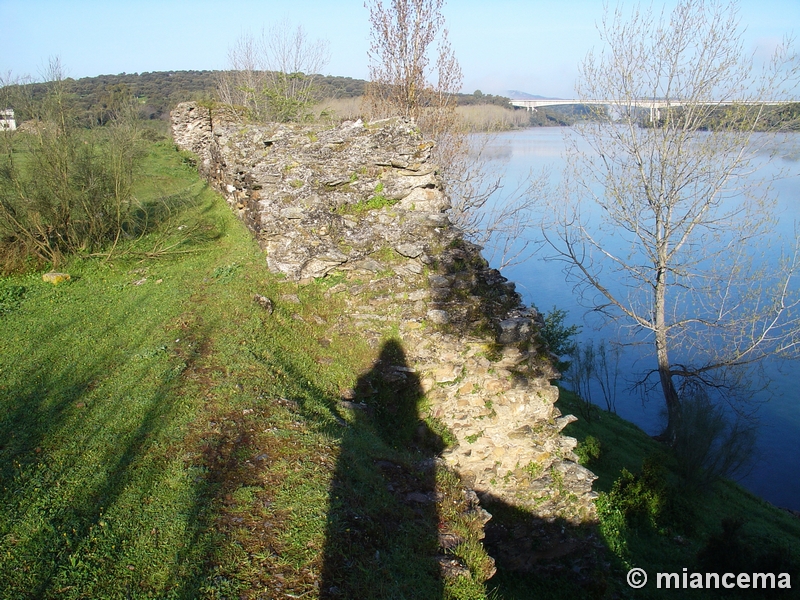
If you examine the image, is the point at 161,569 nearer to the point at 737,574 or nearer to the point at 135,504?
the point at 135,504

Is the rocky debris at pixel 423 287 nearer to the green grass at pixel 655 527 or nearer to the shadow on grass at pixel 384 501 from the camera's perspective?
the shadow on grass at pixel 384 501

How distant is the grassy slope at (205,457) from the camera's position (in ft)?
11.1

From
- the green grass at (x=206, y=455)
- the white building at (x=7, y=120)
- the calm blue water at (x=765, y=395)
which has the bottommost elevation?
the calm blue water at (x=765, y=395)

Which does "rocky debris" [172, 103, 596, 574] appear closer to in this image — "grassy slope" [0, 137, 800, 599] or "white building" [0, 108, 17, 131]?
"grassy slope" [0, 137, 800, 599]

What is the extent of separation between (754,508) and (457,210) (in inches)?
452

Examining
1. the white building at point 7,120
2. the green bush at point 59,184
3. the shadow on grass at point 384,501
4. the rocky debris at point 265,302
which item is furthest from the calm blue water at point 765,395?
the white building at point 7,120

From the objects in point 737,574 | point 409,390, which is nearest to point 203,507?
point 409,390

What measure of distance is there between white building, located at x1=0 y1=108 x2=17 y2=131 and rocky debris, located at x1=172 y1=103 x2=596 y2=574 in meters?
4.06

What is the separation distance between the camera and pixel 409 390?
634 centimetres

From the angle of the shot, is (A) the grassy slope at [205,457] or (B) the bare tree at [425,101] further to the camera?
(B) the bare tree at [425,101]

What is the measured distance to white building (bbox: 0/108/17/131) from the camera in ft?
31.1

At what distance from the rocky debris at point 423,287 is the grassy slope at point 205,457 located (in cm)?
46

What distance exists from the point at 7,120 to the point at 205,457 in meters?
8.93

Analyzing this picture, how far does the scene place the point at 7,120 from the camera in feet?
31.4
